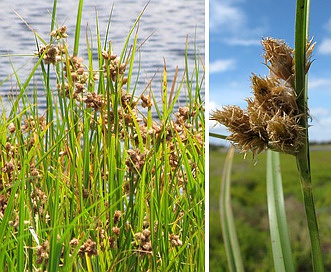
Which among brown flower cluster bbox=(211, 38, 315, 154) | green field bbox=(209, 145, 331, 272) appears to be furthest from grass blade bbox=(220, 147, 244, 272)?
green field bbox=(209, 145, 331, 272)

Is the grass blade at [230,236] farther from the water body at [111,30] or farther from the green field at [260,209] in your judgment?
the green field at [260,209]

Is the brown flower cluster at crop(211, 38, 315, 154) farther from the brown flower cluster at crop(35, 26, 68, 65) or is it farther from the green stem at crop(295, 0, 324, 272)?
the brown flower cluster at crop(35, 26, 68, 65)

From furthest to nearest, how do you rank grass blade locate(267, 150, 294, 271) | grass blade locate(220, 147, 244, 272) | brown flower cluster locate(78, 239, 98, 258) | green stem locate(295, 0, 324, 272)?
brown flower cluster locate(78, 239, 98, 258) < grass blade locate(220, 147, 244, 272) < grass blade locate(267, 150, 294, 271) < green stem locate(295, 0, 324, 272)

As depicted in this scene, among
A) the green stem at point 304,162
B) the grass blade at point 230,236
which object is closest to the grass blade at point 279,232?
the grass blade at point 230,236

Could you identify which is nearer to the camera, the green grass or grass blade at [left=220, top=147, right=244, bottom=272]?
grass blade at [left=220, top=147, right=244, bottom=272]

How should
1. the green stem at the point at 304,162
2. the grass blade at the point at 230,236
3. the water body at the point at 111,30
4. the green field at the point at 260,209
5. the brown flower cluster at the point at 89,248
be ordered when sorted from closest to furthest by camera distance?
the green stem at the point at 304,162 → the grass blade at the point at 230,236 → the brown flower cluster at the point at 89,248 → the water body at the point at 111,30 → the green field at the point at 260,209

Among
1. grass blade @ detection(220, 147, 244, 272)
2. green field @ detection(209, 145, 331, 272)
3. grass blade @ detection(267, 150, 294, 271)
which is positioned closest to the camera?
grass blade @ detection(267, 150, 294, 271)

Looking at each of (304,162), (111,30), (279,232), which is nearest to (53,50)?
(111,30)

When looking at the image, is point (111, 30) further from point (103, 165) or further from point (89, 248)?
point (89, 248)
